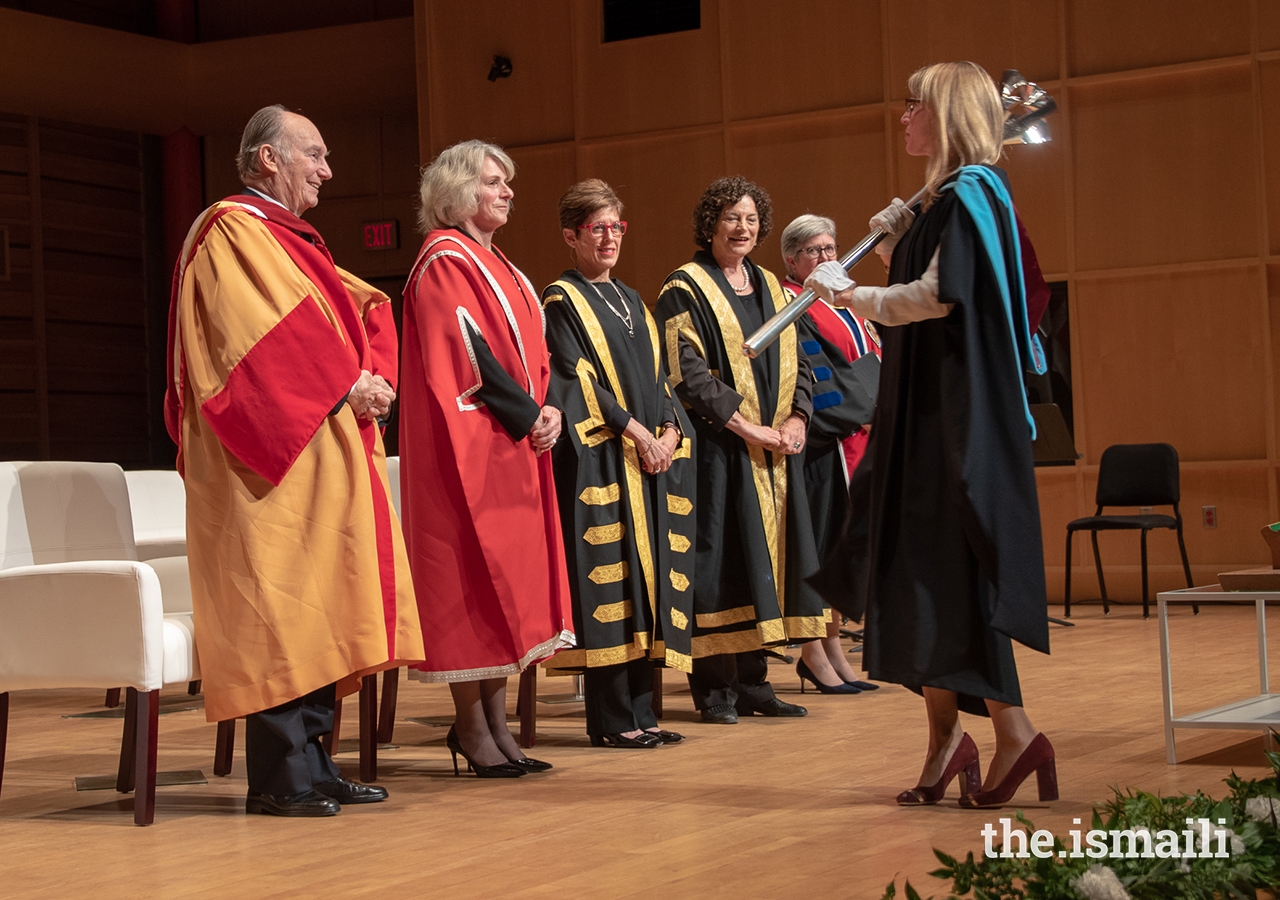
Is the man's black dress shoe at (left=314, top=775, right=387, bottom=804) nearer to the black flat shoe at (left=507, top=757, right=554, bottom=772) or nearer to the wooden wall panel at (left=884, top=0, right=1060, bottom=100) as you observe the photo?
the black flat shoe at (left=507, top=757, right=554, bottom=772)

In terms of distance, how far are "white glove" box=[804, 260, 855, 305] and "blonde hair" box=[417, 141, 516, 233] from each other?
1.00m

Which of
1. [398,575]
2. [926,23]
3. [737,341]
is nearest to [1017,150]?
[926,23]

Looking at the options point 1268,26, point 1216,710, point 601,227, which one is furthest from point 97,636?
point 1268,26

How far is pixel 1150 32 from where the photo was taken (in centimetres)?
757

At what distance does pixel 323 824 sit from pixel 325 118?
8105mm

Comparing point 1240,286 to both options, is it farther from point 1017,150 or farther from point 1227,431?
point 1017,150

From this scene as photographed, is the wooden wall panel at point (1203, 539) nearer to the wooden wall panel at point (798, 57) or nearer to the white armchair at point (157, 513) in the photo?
the wooden wall panel at point (798, 57)

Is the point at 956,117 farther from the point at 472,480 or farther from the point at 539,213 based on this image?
the point at 539,213

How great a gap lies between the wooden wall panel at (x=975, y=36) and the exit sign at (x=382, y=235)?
3954 mm

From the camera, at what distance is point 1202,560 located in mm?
7484

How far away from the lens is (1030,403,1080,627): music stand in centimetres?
652

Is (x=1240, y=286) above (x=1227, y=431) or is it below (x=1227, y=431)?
above

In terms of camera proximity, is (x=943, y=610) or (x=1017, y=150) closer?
(x=943, y=610)

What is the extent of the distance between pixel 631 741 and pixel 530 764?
40 centimetres
